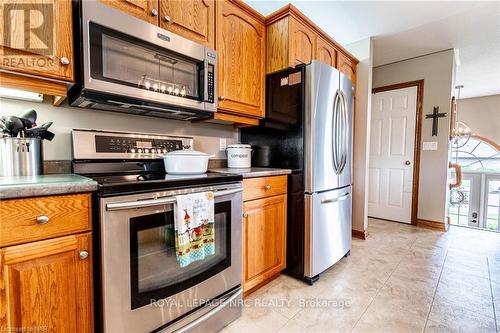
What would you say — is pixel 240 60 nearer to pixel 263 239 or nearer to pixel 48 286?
pixel 263 239

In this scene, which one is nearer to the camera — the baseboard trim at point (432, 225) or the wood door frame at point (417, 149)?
the baseboard trim at point (432, 225)

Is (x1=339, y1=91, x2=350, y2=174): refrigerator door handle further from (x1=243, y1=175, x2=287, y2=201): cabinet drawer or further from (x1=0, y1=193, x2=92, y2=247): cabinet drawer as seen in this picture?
(x1=0, y1=193, x2=92, y2=247): cabinet drawer

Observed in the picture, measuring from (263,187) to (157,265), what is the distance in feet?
2.78

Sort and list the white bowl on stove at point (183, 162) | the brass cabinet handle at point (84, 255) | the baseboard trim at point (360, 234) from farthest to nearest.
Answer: the baseboard trim at point (360, 234) < the white bowl on stove at point (183, 162) < the brass cabinet handle at point (84, 255)

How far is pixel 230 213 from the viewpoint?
1.39 metres

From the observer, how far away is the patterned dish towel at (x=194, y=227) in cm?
111

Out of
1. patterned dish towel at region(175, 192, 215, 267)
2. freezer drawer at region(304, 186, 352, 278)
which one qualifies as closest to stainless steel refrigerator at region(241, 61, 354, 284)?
freezer drawer at region(304, 186, 352, 278)

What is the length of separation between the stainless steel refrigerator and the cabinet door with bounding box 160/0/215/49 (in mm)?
660

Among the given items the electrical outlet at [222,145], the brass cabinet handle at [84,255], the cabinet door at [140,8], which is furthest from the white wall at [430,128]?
the brass cabinet handle at [84,255]

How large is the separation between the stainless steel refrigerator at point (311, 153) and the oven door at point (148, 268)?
0.73 metres

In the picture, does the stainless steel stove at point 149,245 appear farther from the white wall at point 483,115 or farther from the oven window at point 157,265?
the white wall at point 483,115

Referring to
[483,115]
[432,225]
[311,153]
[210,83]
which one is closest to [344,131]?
[311,153]

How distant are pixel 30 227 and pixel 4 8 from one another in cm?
91

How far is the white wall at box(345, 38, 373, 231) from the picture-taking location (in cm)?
283
